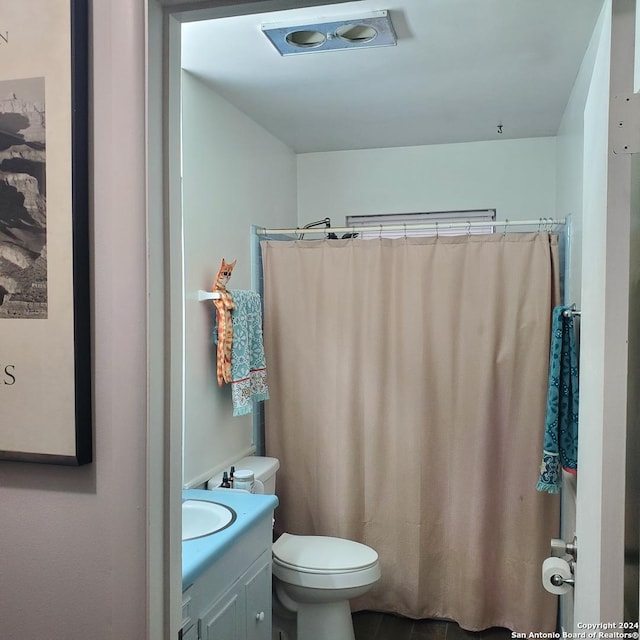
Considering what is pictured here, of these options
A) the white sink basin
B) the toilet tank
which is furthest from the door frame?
the toilet tank

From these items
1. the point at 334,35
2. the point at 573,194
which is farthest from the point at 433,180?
the point at 334,35

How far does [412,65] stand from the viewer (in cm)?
239

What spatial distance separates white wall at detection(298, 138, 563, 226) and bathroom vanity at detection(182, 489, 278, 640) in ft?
6.46

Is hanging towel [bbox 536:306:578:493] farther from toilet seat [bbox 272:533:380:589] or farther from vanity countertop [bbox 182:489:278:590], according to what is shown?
vanity countertop [bbox 182:489:278:590]

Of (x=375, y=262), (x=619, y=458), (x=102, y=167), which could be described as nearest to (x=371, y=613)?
(x=375, y=262)

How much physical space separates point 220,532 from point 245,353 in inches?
35.5

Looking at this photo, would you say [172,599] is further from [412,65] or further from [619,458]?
[412,65]

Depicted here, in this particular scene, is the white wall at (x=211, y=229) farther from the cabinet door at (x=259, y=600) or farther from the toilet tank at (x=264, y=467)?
the cabinet door at (x=259, y=600)

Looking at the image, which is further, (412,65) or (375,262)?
(375,262)

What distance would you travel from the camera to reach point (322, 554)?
2629mm

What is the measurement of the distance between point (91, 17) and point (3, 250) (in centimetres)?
38

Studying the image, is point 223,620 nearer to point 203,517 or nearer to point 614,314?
point 203,517

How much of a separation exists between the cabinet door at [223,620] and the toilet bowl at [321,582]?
0.53 m

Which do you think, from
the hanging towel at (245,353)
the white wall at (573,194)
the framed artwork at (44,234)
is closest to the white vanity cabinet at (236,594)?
the hanging towel at (245,353)
